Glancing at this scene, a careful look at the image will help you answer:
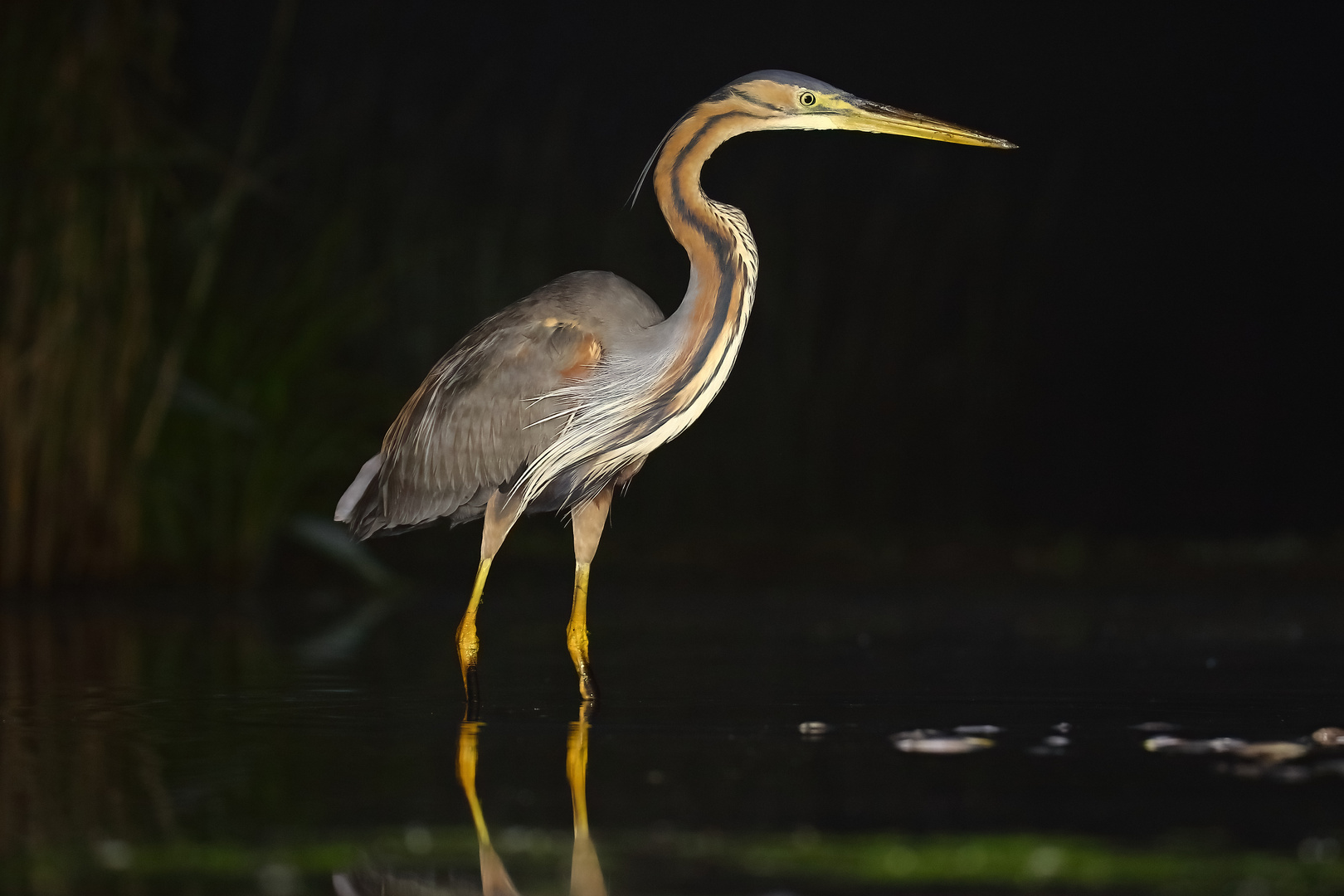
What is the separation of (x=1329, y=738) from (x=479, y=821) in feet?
6.17

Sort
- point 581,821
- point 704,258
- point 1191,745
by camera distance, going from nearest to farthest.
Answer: point 581,821 → point 1191,745 → point 704,258

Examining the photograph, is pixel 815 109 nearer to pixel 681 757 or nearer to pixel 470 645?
pixel 470 645

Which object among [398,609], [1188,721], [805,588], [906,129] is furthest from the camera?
[805,588]

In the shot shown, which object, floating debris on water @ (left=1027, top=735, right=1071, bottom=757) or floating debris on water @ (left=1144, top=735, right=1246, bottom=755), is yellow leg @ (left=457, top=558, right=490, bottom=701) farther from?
floating debris on water @ (left=1144, top=735, right=1246, bottom=755)

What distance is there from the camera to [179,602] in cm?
753

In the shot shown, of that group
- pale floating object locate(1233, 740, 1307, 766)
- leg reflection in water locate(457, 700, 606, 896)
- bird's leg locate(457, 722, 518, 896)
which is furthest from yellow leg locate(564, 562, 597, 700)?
pale floating object locate(1233, 740, 1307, 766)

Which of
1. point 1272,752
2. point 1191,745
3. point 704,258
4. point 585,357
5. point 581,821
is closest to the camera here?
point 581,821

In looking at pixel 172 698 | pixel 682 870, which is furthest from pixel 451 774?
pixel 172 698

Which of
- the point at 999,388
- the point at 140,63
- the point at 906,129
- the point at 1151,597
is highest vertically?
the point at 140,63

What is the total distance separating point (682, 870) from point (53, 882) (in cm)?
88

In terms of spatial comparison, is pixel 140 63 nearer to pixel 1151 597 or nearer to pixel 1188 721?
pixel 1151 597

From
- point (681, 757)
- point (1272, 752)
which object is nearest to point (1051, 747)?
point (1272, 752)

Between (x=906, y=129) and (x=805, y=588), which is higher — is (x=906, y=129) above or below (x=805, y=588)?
above

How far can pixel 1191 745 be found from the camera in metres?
3.88
